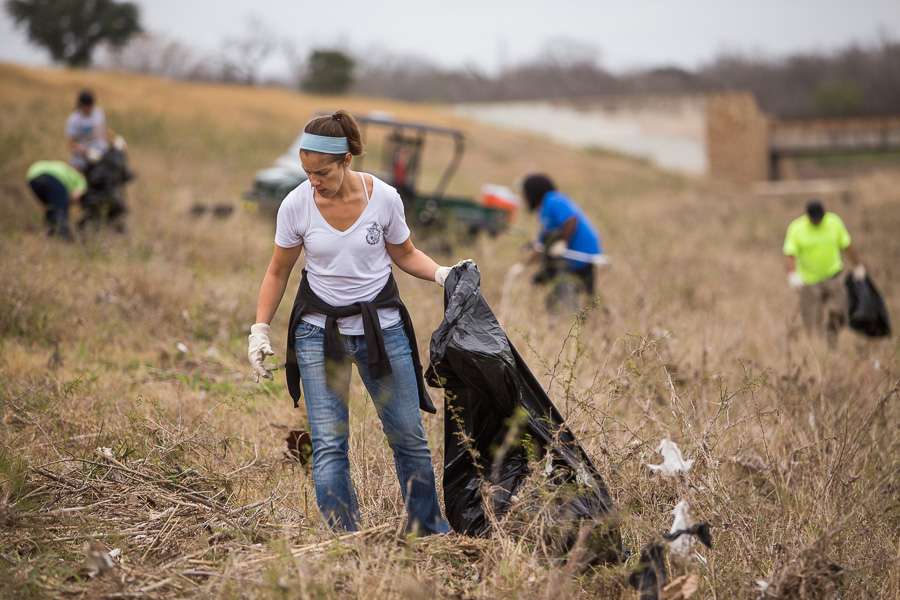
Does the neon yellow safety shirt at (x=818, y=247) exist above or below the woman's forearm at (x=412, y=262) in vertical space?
below

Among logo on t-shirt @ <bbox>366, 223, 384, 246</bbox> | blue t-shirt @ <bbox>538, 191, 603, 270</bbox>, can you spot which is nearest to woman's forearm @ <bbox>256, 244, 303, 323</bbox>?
logo on t-shirt @ <bbox>366, 223, 384, 246</bbox>

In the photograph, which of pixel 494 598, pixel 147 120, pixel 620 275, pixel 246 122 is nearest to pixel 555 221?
pixel 620 275

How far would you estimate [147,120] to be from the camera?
1541 centimetres

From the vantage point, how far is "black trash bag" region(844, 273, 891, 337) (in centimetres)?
638

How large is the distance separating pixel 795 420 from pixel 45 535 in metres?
3.46

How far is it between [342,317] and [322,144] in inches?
24.9

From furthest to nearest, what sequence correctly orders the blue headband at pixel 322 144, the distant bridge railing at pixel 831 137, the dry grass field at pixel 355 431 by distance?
the distant bridge railing at pixel 831 137
the blue headband at pixel 322 144
the dry grass field at pixel 355 431

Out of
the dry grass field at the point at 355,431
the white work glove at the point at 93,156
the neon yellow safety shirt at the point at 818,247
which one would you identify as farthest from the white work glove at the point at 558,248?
the white work glove at the point at 93,156

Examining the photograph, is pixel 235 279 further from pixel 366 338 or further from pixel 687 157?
pixel 687 157

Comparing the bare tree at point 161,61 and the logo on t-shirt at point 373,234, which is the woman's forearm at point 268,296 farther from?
the bare tree at point 161,61

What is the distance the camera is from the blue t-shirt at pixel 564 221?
6395 millimetres

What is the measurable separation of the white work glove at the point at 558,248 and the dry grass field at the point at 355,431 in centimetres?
37

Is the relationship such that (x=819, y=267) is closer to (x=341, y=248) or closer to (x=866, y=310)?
(x=866, y=310)

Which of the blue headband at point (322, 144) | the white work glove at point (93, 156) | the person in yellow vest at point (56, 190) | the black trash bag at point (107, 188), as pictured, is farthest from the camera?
the white work glove at point (93, 156)
